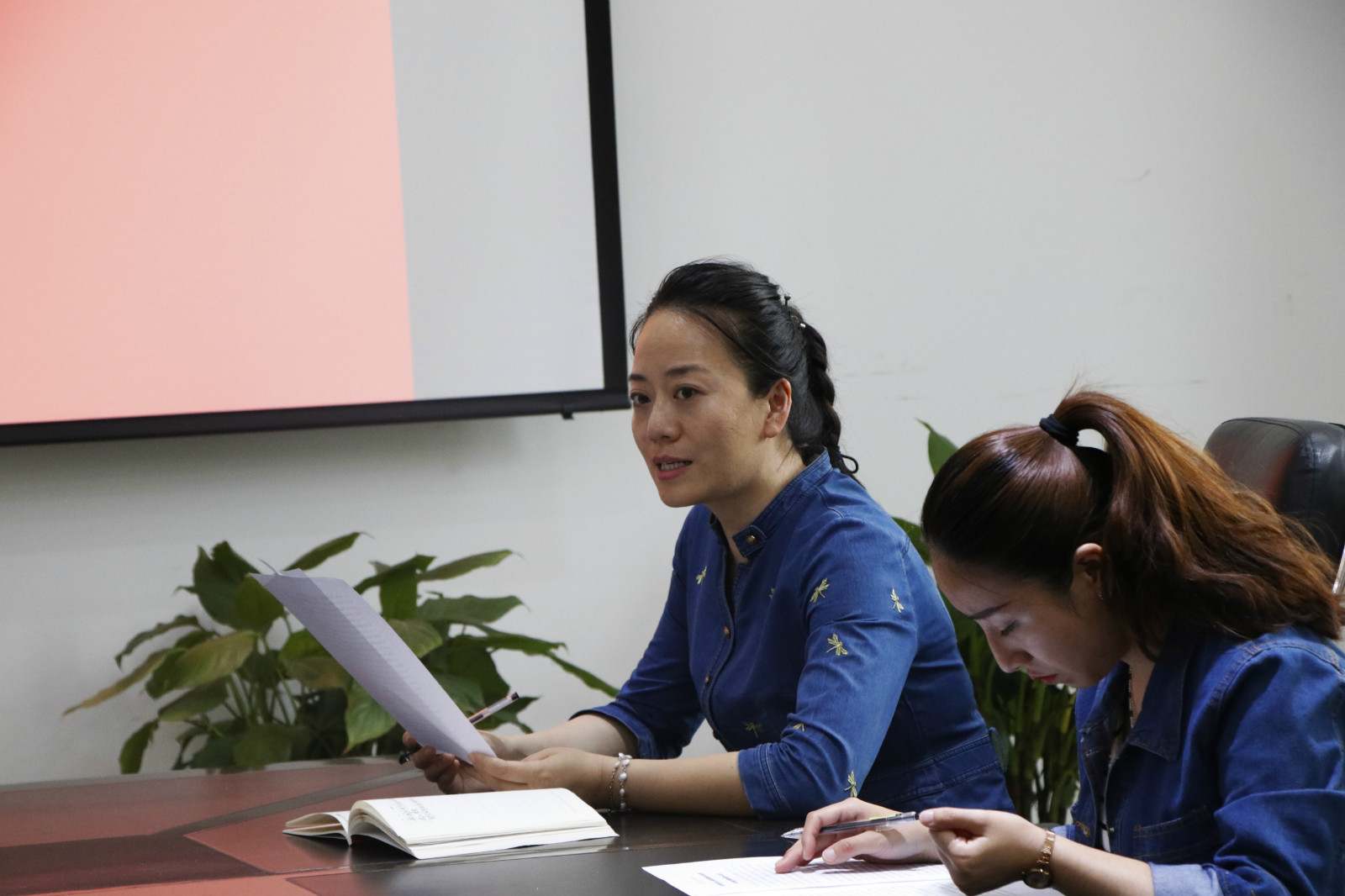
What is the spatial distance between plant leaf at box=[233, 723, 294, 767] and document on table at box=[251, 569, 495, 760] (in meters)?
0.82

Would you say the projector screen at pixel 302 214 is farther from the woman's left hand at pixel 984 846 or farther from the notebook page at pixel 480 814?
the woman's left hand at pixel 984 846

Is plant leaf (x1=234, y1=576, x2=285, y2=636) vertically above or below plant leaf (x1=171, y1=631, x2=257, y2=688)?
above

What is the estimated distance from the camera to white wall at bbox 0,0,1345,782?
250 cm

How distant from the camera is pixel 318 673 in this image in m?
2.22

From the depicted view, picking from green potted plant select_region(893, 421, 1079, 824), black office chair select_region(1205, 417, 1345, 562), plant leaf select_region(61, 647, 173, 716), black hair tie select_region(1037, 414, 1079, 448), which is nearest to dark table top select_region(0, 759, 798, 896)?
black hair tie select_region(1037, 414, 1079, 448)

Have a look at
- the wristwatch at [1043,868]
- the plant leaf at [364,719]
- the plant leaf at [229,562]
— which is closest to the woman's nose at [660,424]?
the wristwatch at [1043,868]

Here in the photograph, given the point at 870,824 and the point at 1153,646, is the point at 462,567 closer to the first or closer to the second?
the point at 870,824

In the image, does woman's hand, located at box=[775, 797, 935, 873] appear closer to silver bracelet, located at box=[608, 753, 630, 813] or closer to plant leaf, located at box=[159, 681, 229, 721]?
silver bracelet, located at box=[608, 753, 630, 813]

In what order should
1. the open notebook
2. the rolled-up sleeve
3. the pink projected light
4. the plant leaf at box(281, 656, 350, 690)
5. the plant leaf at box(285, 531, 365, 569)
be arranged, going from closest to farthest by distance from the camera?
the open notebook < the rolled-up sleeve < the plant leaf at box(281, 656, 350, 690) < the plant leaf at box(285, 531, 365, 569) < the pink projected light

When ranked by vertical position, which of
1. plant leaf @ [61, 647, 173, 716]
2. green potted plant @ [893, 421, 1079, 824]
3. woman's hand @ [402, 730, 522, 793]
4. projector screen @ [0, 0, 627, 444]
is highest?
projector screen @ [0, 0, 627, 444]

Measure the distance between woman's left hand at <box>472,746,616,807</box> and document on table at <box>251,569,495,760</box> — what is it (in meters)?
0.05

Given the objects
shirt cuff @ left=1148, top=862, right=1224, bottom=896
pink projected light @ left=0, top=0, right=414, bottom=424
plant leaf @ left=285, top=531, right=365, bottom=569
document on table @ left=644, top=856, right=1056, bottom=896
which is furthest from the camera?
pink projected light @ left=0, top=0, right=414, bottom=424

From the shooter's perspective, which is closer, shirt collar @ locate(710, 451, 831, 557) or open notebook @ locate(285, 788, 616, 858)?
open notebook @ locate(285, 788, 616, 858)

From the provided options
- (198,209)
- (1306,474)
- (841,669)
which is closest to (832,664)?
(841,669)
